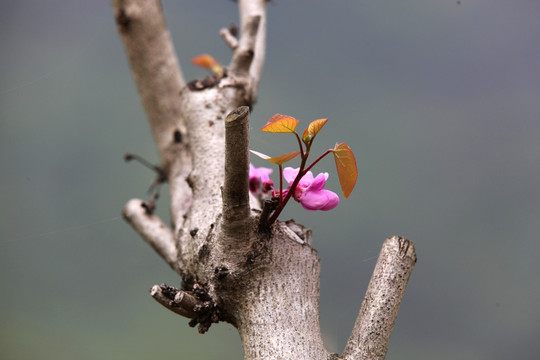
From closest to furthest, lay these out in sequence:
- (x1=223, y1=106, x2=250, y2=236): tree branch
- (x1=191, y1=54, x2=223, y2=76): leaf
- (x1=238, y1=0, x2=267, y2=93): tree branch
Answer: (x1=223, y1=106, x2=250, y2=236): tree branch → (x1=238, y1=0, x2=267, y2=93): tree branch → (x1=191, y1=54, x2=223, y2=76): leaf

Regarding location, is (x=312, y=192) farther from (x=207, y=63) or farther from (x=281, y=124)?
(x=207, y=63)

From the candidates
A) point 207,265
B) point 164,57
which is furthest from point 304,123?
point 207,265

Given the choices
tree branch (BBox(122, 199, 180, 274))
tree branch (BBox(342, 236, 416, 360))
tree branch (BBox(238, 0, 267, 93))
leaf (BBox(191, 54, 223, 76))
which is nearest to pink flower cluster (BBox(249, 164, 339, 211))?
tree branch (BBox(342, 236, 416, 360))

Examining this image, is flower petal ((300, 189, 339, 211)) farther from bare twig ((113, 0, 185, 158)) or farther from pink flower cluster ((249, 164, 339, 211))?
bare twig ((113, 0, 185, 158))

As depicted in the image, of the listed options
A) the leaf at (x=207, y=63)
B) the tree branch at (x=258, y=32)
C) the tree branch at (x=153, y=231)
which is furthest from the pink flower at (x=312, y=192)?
the leaf at (x=207, y=63)

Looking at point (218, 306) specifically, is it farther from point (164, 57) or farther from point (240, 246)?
point (164, 57)

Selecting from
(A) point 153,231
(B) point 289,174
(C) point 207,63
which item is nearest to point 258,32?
(C) point 207,63

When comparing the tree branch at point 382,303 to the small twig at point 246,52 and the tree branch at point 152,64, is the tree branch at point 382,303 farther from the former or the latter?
the tree branch at point 152,64
